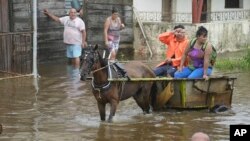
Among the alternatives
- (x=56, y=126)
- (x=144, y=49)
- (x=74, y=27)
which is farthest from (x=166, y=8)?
(x=56, y=126)

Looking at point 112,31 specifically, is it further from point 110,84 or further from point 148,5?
point 148,5

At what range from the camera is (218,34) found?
24.5 m

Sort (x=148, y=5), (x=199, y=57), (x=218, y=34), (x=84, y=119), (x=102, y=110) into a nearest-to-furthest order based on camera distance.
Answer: (x=102, y=110) < (x=84, y=119) < (x=199, y=57) < (x=218, y=34) < (x=148, y=5)

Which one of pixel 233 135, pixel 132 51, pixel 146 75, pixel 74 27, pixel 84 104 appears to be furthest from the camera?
pixel 132 51

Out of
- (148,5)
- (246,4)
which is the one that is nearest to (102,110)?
(148,5)

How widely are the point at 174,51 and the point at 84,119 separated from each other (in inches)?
89.0

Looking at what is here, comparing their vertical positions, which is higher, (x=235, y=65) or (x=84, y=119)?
(x=235, y=65)

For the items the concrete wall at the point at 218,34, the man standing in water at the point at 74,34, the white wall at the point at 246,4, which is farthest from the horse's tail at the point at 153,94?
the white wall at the point at 246,4

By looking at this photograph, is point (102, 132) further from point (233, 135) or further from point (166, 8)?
point (166, 8)

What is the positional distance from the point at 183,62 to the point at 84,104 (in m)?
2.29

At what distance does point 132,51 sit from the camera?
23.2m

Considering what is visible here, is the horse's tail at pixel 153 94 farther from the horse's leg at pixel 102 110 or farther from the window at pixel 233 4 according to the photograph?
the window at pixel 233 4

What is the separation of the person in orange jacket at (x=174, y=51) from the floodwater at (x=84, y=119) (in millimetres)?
807

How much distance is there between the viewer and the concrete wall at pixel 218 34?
76.3ft
